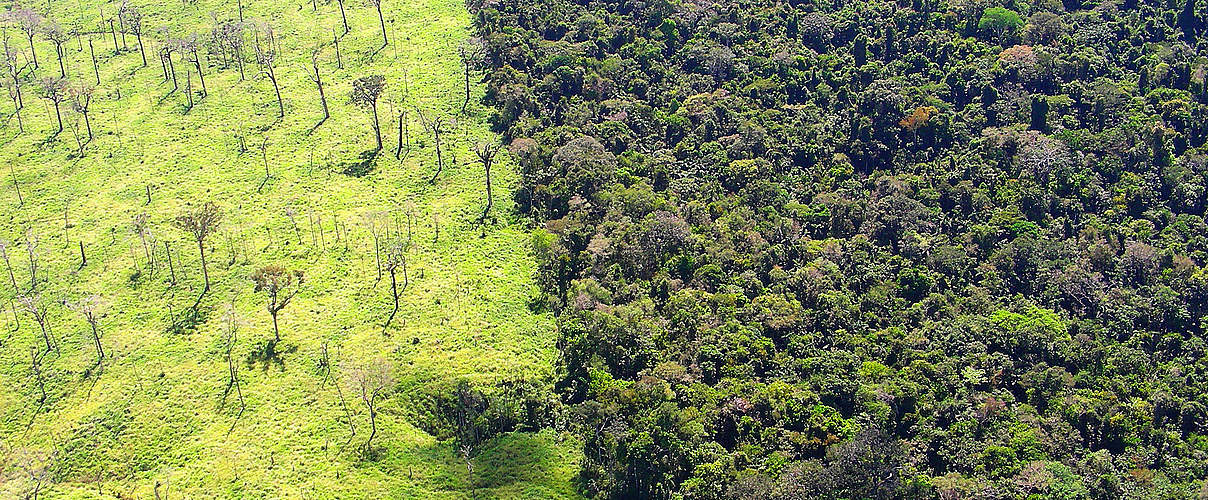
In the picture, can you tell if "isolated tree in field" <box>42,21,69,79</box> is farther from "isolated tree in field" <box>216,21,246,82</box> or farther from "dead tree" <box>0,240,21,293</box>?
"dead tree" <box>0,240,21,293</box>

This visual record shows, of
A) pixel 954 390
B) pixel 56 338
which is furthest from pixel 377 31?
pixel 954 390

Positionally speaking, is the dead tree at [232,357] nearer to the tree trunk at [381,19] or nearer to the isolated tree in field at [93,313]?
the isolated tree in field at [93,313]

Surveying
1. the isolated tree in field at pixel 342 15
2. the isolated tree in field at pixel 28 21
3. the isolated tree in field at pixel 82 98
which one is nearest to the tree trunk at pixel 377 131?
the isolated tree in field at pixel 342 15

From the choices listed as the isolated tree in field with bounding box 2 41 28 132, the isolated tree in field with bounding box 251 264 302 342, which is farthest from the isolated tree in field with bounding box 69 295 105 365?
the isolated tree in field with bounding box 2 41 28 132

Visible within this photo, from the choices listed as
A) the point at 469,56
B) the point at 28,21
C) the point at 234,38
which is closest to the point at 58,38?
the point at 28,21

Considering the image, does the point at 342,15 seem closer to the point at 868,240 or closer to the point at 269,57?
the point at 269,57

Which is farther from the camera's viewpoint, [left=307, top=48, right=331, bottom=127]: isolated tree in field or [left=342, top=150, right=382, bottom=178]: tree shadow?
[left=307, top=48, right=331, bottom=127]: isolated tree in field
